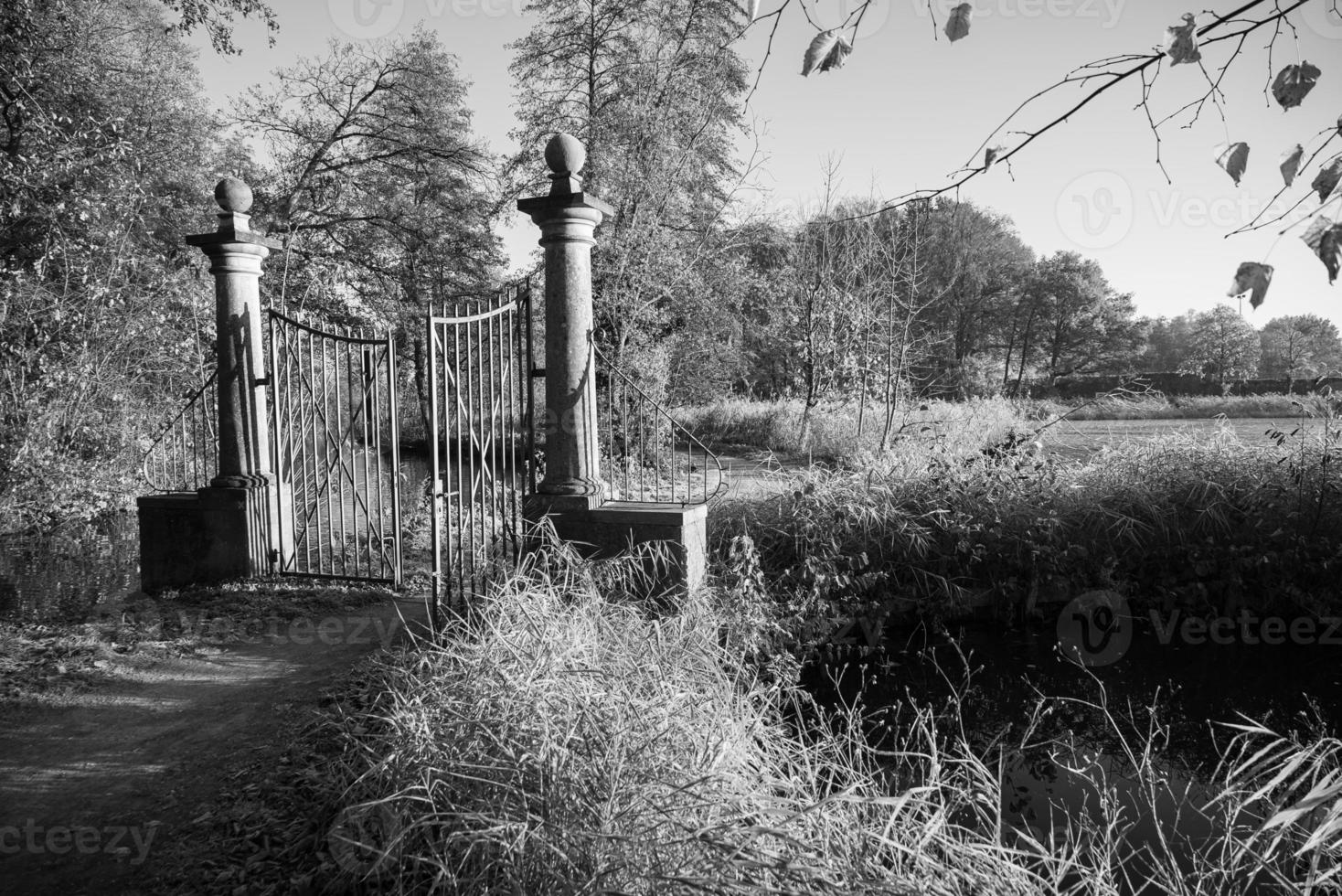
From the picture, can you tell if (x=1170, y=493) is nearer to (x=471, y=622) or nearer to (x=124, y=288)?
(x=471, y=622)

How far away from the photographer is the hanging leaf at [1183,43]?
1513 millimetres

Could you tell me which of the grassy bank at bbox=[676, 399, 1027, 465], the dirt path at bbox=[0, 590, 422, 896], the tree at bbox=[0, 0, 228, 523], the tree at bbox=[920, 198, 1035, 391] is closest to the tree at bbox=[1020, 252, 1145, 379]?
the tree at bbox=[920, 198, 1035, 391]

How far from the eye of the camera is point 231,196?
244 inches

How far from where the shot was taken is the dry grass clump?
2061 millimetres

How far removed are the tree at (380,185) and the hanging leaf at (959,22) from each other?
56.1 feet

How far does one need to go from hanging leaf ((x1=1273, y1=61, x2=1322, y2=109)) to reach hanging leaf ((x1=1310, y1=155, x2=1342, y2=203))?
17 cm

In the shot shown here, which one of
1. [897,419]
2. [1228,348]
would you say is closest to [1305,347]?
[1228,348]

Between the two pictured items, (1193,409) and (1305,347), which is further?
(1305,347)

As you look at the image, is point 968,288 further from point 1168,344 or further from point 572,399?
point 572,399

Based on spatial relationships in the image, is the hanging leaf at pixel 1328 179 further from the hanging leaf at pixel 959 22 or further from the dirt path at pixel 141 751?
the dirt path at pixel 141 751
